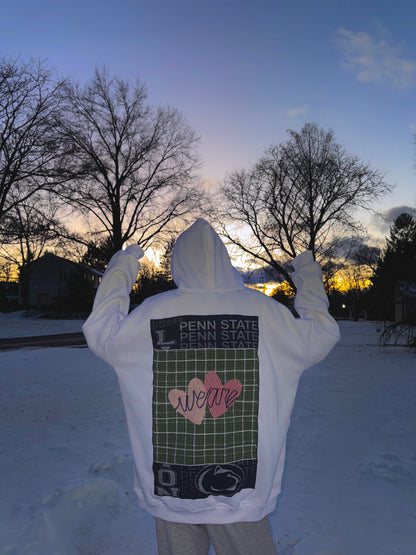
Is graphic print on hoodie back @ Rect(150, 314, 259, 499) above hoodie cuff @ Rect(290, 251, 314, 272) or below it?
below

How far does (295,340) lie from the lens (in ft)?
6.26

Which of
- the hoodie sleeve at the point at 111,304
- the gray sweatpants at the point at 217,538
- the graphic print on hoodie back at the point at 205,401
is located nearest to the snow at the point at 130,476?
the gray sweatpants at the point at 217,538

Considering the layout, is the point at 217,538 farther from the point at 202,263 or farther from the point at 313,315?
the point at 202,263

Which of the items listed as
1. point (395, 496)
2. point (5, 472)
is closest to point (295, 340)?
point (395, 496)

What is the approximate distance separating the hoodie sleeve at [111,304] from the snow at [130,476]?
201 cm

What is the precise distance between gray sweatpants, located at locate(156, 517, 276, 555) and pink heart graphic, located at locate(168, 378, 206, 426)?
41 cm

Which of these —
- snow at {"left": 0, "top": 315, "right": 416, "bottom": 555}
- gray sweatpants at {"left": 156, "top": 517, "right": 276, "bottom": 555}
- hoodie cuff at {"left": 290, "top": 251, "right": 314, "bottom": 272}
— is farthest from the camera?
snow at {"left": 0, "top": 315, "right": 416, "bottom": 555}

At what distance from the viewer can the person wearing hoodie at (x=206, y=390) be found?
6.08ft

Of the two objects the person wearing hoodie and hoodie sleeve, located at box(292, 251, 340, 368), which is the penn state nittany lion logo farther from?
hoodie sleeve, located at box(292, 251, 340, 368)

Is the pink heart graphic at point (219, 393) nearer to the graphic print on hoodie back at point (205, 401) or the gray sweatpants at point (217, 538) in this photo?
the graphic print on hoodie back at point (205, 401)

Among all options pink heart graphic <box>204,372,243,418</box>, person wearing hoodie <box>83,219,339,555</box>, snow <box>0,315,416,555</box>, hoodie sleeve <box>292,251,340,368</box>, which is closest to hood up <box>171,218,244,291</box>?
person wearing hoodie <box>83,219,339,555</box>

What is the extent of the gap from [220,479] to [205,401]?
32cm

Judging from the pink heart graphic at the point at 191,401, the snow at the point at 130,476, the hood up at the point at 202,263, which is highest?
the hood up at the point at 202,263

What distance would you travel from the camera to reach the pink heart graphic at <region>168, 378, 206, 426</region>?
1884mm
